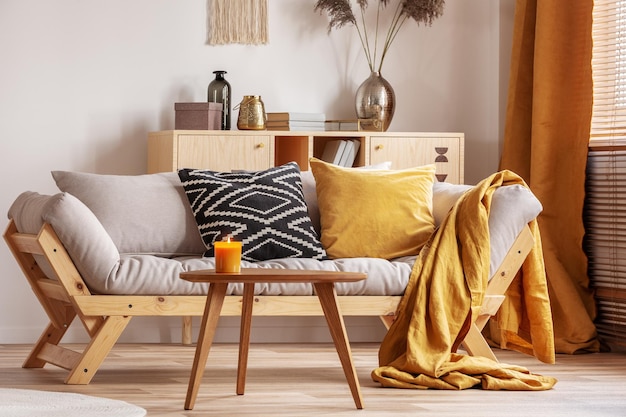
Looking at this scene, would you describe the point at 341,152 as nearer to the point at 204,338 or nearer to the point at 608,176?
the point at 608,176

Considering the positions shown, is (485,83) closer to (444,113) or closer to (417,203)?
(444,113)

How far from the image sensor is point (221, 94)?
15.8 ft

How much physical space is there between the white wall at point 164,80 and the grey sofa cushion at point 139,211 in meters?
0.83

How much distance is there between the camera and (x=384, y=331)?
503 cm

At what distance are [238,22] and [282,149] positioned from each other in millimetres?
693

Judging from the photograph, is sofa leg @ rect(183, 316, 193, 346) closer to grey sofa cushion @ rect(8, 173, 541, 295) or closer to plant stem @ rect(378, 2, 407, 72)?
grey sofa cushion @ rect(8, 173, 541, 295)

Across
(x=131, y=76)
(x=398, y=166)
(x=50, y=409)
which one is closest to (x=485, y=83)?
(x=398, y=166)

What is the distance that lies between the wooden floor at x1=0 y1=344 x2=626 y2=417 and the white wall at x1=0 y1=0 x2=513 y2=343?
0.70 meters

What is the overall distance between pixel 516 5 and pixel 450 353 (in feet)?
6.87

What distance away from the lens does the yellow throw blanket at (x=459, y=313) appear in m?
3.45

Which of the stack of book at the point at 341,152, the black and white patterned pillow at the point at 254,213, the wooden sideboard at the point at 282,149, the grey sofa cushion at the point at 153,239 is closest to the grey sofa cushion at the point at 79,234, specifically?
the grey sofa cushion at the point at 153,239

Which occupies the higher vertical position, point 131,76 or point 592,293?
point 131,76

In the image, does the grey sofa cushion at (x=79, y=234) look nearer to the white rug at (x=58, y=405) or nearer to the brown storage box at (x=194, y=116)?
the white rug at (x=58, y=405)

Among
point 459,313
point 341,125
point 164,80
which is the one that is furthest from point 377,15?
point 459,313
